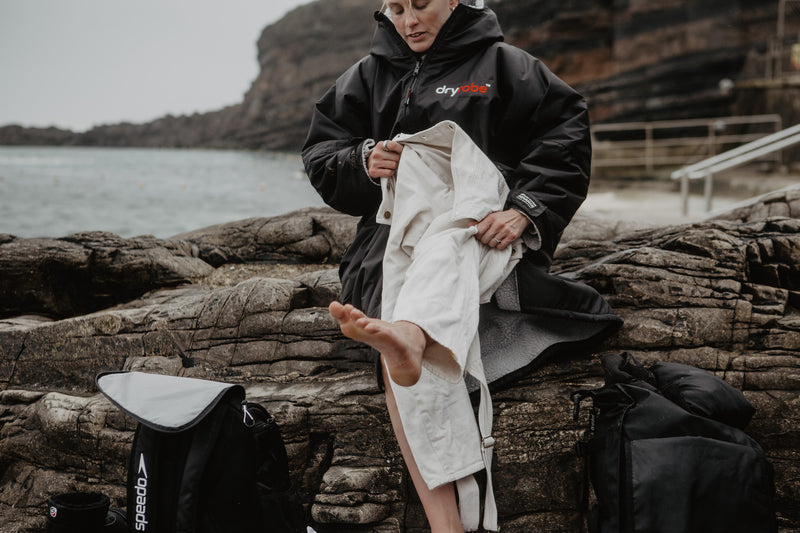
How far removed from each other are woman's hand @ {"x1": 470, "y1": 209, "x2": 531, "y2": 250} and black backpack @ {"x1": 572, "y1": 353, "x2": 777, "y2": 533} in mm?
572

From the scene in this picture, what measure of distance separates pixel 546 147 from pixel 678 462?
1.16 metres

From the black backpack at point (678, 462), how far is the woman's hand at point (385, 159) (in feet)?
3.41

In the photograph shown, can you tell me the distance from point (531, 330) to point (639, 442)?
0.65 meters

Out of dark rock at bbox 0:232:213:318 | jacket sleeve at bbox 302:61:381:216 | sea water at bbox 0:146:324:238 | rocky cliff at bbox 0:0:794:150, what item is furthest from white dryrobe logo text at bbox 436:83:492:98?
rocky cliff at bbox 0:0:794:150

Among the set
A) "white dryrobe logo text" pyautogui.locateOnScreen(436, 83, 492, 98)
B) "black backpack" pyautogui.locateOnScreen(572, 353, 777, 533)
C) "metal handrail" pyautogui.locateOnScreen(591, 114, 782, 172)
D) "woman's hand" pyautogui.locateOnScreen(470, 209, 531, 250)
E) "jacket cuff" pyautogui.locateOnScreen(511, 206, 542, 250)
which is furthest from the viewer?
"metal handrail" pyautogui.locateOnScreen(591, 114, 782, 172)

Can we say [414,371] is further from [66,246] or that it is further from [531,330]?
[66,246]

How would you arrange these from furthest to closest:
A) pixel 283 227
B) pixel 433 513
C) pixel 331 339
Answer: pixel 283 227, pixel 331 339, pixel 433 513

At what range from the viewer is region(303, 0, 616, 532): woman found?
2.43 metres

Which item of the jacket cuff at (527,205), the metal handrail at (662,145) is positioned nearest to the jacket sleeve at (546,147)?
the jacket cuff at (527,205)

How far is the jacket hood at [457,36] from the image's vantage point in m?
2.54

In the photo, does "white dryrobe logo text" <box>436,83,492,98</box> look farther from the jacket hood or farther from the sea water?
the sea water

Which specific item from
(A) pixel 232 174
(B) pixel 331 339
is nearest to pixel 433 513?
(B) pixel 331 339

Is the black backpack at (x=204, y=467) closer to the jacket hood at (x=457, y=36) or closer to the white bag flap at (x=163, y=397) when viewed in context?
the white bag flap at (x=163, y=397)

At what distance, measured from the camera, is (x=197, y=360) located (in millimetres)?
3168
